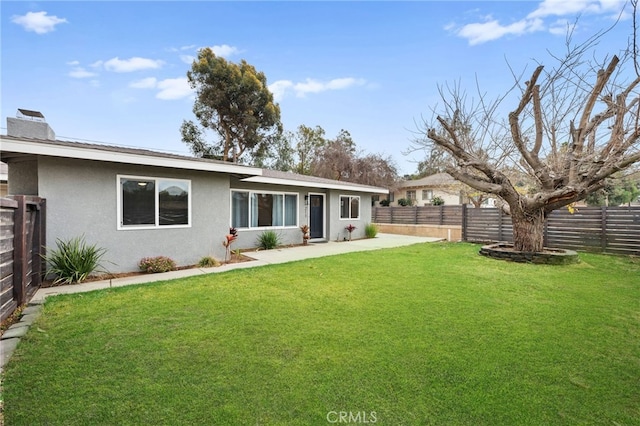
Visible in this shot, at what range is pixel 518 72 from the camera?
7512 millimetres

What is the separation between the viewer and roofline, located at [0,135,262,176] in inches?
208

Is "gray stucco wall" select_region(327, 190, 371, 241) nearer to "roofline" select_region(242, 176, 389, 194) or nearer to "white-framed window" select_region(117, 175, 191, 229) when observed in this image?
"roofline" select_region(242, 176, 389, 194)

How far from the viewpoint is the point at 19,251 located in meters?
4.34

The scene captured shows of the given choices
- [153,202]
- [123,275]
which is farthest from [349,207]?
[123,275]

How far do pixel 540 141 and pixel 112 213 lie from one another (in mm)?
10926

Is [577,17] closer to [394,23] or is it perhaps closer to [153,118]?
[394,23]

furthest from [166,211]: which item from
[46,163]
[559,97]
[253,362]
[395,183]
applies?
[395,183]

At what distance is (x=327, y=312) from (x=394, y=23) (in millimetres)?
10418

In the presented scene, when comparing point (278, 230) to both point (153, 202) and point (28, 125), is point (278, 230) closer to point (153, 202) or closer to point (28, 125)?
point (153, 202)

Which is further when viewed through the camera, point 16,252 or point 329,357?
point 16,252

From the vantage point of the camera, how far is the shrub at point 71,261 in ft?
19.3

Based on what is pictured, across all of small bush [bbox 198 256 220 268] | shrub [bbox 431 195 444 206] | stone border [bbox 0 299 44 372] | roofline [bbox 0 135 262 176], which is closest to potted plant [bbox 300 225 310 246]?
roofline [bbox 0 135 262 176]

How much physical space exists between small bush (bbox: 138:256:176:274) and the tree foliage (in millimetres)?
17418

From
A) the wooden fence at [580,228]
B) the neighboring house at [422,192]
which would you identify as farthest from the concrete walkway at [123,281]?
the neighboring house at [422,192]
